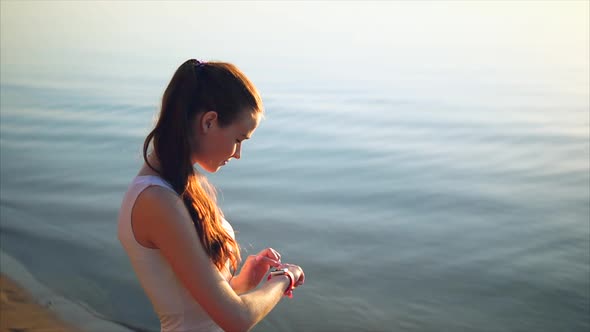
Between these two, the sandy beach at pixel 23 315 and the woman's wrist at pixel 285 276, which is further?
the sandy beach at pixel 23 315

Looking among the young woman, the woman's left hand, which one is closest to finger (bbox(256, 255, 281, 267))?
the woman's left hand

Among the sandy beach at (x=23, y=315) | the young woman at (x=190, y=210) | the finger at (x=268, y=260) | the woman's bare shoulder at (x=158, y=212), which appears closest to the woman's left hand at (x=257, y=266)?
the finger at (x=268, y=260)

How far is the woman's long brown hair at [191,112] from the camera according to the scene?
68.4 inches

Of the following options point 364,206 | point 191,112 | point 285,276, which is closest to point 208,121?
point 191,112

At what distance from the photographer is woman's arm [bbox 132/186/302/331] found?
1.63 meters

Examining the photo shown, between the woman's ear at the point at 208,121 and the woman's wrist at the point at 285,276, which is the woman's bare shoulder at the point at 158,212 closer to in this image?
the woman's ear at the point at 208,121

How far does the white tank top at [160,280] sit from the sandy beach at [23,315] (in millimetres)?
2407

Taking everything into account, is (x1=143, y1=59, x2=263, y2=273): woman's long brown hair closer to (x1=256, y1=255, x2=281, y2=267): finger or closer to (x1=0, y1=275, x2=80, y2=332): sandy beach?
(x1=256, y1=255, x2=281, y2=267): finger

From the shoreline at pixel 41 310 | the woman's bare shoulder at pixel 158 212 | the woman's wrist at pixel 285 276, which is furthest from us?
the shoreline at pixel 41 310

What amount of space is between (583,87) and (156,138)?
562 inches

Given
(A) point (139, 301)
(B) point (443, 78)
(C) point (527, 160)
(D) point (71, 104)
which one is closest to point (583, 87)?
(B) point (443, 78)

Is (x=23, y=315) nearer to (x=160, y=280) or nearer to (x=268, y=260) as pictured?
(x=268, y=260)

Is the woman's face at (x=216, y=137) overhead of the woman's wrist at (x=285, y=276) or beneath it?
overhead

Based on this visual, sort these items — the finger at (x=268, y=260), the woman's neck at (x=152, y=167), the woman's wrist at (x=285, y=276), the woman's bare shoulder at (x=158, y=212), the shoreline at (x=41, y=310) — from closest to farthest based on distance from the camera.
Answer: the woman's bare shoulder at (x=158, y=212), the woman's neck at (x=152, y=167), the woman's wrist at (x=285, y=276), the finger at (x=268, y=260), the shoreline at (x=41, y=310)
